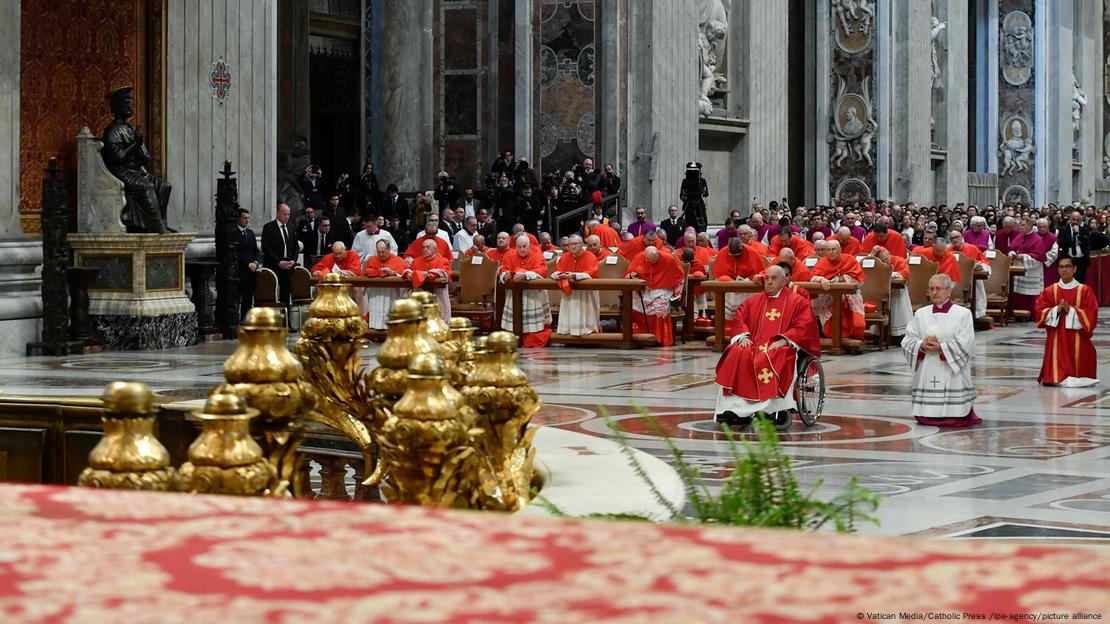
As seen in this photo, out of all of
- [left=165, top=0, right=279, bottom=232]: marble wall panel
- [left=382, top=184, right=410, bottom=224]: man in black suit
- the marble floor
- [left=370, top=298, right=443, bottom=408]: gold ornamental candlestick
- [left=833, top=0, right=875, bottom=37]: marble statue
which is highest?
[left=833, top=0, right=875, bottom=37]: marble statue

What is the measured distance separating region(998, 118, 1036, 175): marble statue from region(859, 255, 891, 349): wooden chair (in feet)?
115

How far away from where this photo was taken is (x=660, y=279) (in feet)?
66.6

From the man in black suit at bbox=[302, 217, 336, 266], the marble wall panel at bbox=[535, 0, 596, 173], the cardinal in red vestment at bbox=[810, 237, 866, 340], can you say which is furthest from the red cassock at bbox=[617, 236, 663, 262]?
the marble wall panel at bbox=[535, 0, 596, 173]

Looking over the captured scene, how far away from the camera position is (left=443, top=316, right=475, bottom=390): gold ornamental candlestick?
3760 millimetres

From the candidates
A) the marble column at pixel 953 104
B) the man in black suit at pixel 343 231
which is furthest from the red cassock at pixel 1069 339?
the marble column at pixel 953 104

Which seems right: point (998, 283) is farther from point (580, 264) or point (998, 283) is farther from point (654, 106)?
point (654, 106)

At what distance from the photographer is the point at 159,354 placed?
55.3ft

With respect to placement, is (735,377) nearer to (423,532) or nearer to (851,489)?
(851,489)

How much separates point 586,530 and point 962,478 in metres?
8.17

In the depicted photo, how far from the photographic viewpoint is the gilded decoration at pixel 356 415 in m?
2.43

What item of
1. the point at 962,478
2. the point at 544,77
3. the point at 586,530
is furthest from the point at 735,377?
the point at 544,77

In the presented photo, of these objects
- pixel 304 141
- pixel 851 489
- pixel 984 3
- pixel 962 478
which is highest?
pixel 984 3

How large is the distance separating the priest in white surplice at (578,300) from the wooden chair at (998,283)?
732 centimetres

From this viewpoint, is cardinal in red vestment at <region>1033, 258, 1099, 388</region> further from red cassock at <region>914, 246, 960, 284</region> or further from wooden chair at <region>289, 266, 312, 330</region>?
wooden chair at <region>289, 266, 312, 330</region>
